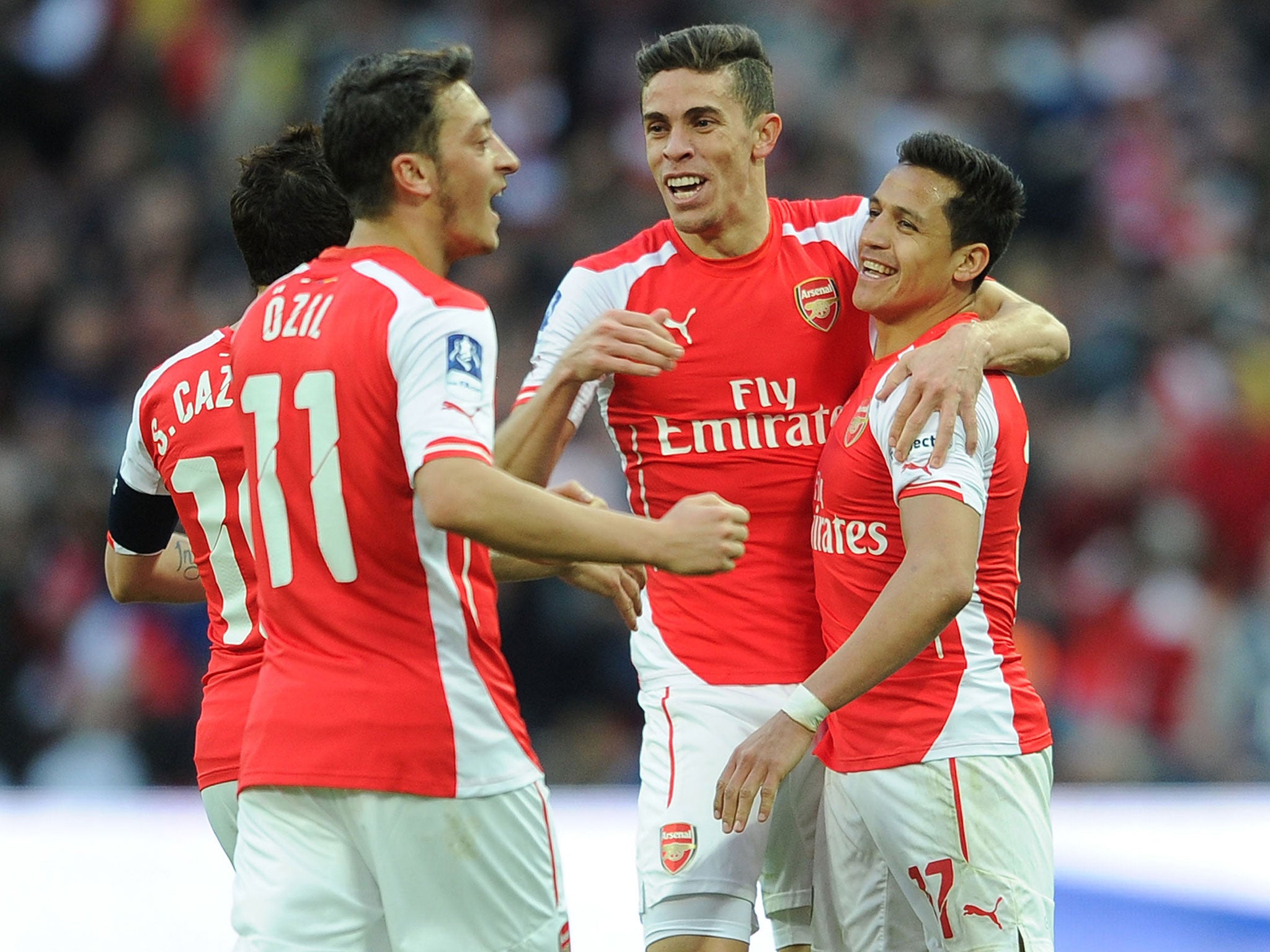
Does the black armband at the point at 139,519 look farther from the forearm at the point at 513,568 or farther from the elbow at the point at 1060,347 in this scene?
the elbow at the point at 1060,347

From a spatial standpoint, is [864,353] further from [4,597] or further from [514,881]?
[4,597]

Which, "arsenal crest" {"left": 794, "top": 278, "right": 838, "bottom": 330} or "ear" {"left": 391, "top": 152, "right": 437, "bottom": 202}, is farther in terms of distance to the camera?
"arsenal crest" {"left": 794, "top": 278, "right": 838, "bottom": 330}

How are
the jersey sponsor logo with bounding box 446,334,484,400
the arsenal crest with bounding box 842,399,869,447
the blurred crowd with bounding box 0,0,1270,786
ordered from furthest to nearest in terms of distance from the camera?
the blurred crowd with bounding box 0,0,1270,786 < the arsenal crest with bounding box 842,399,869,447 < the jersey sponsor logo with bounding box 446,334,484,400

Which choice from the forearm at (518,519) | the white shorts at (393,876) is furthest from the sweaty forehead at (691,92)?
the white shorts at (393,876)

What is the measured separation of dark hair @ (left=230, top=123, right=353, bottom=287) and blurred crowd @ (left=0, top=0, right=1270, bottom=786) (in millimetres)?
4976

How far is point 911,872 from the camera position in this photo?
11.5 ft

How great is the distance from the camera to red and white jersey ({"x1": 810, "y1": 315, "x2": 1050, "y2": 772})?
11.6ft

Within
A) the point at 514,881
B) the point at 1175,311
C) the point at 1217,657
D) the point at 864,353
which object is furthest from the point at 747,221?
the point at 1175,311

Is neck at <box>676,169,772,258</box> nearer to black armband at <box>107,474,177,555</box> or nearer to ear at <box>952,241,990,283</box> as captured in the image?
ear at <box>952,241,990,283</box>

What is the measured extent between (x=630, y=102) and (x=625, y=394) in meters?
7.25

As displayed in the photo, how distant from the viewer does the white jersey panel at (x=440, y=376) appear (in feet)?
8.84

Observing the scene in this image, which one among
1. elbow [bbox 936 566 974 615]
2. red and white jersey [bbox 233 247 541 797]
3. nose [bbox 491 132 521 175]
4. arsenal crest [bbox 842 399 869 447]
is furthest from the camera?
arsenal crest [bbox 842 399 869 447]

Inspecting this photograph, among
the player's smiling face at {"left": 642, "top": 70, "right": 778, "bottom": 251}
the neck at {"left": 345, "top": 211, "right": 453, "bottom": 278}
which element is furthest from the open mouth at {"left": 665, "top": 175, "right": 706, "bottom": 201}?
the neck at {"left": 345, "top": 211, "right": 453, "bottom": 278}

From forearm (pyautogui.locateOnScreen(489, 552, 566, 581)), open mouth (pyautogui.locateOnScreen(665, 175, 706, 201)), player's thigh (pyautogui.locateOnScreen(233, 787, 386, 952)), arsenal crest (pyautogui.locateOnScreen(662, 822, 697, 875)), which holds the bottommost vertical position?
arsenal crest (pyautogui.locateOnScreen(662, 822, 697, 875))
